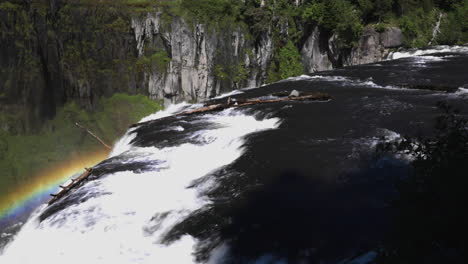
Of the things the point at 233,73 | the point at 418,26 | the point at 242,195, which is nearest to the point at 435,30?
the point at 418,26

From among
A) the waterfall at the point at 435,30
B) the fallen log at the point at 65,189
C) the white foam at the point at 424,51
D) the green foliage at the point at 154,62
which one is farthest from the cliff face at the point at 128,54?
the fallen log at the point at 65,189

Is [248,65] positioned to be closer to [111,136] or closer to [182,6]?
[182,6]

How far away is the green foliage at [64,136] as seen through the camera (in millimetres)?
18031

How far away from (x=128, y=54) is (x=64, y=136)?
7135mm

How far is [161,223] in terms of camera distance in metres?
7.98

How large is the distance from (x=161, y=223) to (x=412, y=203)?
18.2 ft

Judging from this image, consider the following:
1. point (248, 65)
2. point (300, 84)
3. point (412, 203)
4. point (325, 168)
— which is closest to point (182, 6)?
point (248, 65)

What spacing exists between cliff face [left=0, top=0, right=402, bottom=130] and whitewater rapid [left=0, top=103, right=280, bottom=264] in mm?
12195

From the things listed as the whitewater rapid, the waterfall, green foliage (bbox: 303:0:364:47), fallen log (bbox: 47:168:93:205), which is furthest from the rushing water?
the waterfall

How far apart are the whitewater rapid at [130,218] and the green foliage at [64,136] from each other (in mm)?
9181

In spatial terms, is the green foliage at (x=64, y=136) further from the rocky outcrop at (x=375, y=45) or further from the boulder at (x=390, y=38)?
the boulder at (x=390, y=38)

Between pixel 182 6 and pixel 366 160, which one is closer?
pixel 366 160

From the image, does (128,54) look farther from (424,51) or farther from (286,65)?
(424,51)

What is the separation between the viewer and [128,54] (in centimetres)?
2452
